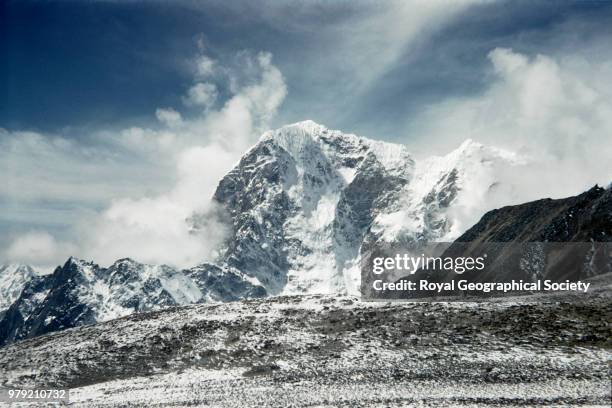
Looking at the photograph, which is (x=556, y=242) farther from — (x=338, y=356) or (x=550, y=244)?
(x=338, y=356)

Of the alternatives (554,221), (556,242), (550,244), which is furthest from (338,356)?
(554,221)

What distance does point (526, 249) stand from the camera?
95188 millimetres

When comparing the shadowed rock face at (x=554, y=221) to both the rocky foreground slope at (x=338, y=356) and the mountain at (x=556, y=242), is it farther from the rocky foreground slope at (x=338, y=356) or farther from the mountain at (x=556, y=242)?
the rocky foreground slope at (x=338, y=356)

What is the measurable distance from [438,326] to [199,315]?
939 inches

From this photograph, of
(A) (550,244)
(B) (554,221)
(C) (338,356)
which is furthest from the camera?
(B) (554,221)

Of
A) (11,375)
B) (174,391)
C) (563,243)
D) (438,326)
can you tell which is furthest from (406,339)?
(563,243)

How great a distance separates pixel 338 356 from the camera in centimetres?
3844

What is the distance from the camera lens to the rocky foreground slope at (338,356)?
30.8m

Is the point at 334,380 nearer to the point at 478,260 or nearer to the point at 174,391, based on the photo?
the point at 174,391

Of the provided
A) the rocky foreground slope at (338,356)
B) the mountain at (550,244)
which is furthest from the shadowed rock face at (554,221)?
the rocky foreground slope at (338,356)

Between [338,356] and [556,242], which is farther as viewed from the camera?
[556,242]

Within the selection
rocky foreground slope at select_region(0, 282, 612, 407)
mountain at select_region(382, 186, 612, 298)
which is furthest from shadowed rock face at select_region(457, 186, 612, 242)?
rocky foreground slope at select_region(0, 282, 612, 407)

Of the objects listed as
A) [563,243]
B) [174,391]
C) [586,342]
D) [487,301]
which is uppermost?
[563,243]

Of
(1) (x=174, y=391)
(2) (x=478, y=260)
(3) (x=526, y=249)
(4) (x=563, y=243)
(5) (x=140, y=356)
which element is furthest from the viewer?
(2) (x=478, y=260)
